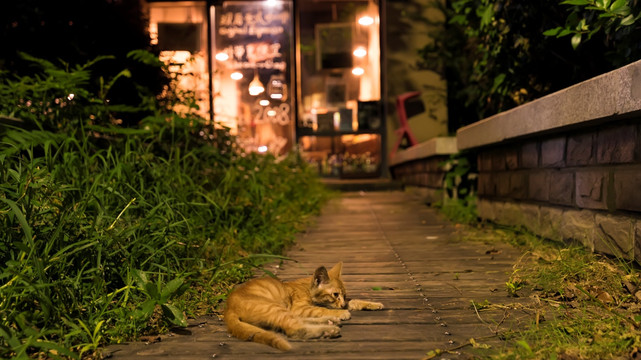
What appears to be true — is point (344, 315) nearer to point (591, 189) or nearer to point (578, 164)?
point (591, 189)

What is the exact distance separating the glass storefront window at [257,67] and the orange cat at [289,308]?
981 centimetres

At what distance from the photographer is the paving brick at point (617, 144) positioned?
304 centimetres

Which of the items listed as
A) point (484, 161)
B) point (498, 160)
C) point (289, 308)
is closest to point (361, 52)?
point (484, 161)

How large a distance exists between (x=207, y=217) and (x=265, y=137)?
8.52m

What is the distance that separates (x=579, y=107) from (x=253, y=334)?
2.44 meters

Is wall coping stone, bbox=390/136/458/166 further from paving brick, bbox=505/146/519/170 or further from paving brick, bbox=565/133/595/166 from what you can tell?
paving brick, bbox=565/133/595/166

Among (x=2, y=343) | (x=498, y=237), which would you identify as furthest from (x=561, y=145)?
(x=2, y=343)

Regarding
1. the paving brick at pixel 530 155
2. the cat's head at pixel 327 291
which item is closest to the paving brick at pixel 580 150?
the paving brick at pixel 530 155

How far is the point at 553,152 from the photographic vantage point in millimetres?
4105

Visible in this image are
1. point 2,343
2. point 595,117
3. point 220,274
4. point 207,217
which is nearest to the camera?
point 2,343

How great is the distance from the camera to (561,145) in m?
3.97

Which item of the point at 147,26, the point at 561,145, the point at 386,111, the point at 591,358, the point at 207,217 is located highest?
the point at 147,26

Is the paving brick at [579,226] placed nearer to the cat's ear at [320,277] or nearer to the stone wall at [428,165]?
the cat's ear at [320,277]

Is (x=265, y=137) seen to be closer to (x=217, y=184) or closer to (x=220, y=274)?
(x=217, y=184)
